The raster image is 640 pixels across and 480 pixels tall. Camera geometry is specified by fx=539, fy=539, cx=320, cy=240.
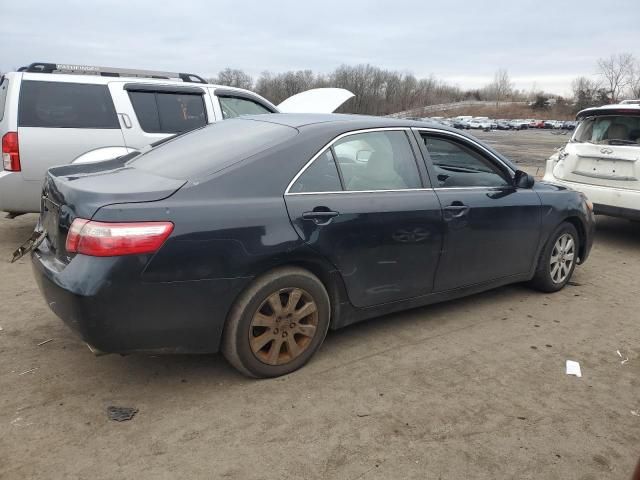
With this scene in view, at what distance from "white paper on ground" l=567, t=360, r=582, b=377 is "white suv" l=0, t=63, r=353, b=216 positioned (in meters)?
4.84

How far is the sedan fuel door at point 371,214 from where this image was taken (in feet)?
10.7

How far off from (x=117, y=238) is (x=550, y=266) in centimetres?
387

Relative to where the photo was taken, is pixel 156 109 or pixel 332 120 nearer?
pixel 332 120

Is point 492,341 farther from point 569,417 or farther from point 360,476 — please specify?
point 360,476

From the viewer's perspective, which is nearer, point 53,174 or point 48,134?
point 53,174

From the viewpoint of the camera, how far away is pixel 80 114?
582 cm

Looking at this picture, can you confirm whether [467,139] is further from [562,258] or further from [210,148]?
[210,148]

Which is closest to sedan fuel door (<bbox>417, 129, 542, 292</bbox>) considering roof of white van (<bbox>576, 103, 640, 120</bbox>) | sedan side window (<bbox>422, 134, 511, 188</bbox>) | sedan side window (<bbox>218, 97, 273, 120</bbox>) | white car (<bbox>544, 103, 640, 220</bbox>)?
sedan side window (<bbox>422, 134, 511, 188</bbox>)

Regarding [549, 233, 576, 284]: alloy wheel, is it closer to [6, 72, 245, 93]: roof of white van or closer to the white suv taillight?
[6, 72, 245, 93]: roof of white van

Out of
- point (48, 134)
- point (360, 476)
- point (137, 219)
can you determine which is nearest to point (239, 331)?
point (137, 219)

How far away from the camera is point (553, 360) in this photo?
368 centimetres

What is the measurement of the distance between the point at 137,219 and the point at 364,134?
1.68 m

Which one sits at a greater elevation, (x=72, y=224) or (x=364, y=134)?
(x=364, y=134)

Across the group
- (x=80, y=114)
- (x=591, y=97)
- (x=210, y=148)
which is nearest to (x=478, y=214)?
(x=210, y=148)
